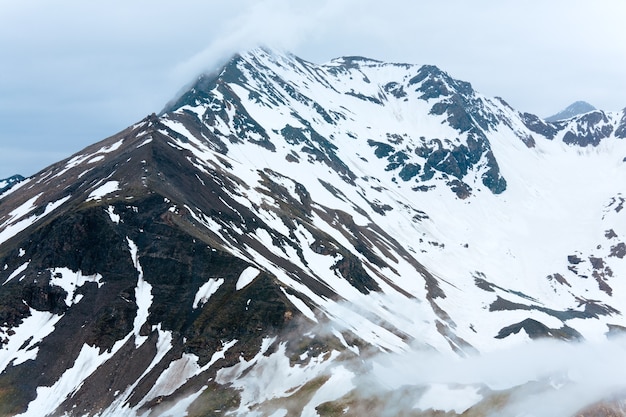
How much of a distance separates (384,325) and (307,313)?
5522 cm

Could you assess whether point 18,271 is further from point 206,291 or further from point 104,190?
point 206,291

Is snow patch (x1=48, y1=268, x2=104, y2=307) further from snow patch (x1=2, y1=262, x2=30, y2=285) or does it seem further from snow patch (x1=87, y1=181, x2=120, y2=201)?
snow patch (x1=87, y1=181, x2=120, y2=201)

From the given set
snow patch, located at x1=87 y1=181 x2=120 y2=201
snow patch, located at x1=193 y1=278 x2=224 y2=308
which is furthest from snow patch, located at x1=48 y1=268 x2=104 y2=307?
snow patch, located at x1=87 y1=181 x2=120 y2=201

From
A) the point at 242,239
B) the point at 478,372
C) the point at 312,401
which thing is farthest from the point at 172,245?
the point at 478,372

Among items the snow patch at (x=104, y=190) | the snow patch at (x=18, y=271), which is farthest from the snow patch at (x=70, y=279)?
the snow patch at (x=104, y=190)

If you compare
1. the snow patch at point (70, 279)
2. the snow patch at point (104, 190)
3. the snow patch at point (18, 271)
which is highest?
the snow patch at point (104, 190)

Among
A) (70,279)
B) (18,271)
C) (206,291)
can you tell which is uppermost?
(18,271)

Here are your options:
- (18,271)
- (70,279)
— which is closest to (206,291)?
(70,279)

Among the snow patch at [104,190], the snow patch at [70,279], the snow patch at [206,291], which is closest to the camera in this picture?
the snow patch at [206,291]

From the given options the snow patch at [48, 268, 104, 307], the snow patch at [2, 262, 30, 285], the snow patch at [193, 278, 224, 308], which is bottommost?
the snow patch at [193, 278, 224, 308]

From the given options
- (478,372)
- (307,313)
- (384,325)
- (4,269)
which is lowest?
(478,372)

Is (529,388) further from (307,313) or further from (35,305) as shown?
(35,305)

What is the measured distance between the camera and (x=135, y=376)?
129m

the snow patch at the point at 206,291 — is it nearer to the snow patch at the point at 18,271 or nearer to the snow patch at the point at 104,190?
the snow patch at the point at 104,190
